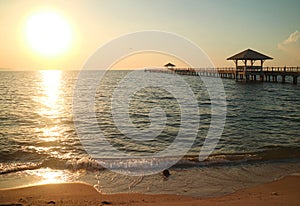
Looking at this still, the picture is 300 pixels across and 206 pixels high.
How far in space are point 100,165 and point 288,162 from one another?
6138 mm

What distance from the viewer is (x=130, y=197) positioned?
710 cm

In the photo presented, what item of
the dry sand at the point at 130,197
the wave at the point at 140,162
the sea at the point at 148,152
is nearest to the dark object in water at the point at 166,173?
the sea at the point at 148,152

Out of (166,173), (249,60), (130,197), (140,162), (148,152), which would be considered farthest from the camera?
(249,60)

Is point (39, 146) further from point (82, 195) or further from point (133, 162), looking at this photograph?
point (82, 195)

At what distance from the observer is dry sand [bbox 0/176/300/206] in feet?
21.1

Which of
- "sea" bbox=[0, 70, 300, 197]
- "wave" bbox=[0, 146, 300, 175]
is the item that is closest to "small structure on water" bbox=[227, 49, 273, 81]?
→ "sea" bbox=[0, 70, 300, 197]

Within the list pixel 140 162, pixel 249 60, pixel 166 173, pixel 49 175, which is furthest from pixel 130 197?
pixel 249 60

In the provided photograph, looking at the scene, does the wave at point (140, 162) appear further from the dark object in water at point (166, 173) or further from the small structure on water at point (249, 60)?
the small structure on water at point (249, 60)

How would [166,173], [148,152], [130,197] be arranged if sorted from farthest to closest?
[148,152] < [166,173] < [130,197]

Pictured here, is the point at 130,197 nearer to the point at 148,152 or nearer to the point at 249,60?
the point at 148,152

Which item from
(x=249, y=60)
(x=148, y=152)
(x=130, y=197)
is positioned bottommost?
(x=130, y=197)

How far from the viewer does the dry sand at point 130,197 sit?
644cm

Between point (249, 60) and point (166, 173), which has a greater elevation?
point (249, 60)

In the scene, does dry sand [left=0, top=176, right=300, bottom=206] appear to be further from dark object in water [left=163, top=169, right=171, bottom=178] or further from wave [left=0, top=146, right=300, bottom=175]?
wave [left=0, top=146, right=300, bottom=175]
